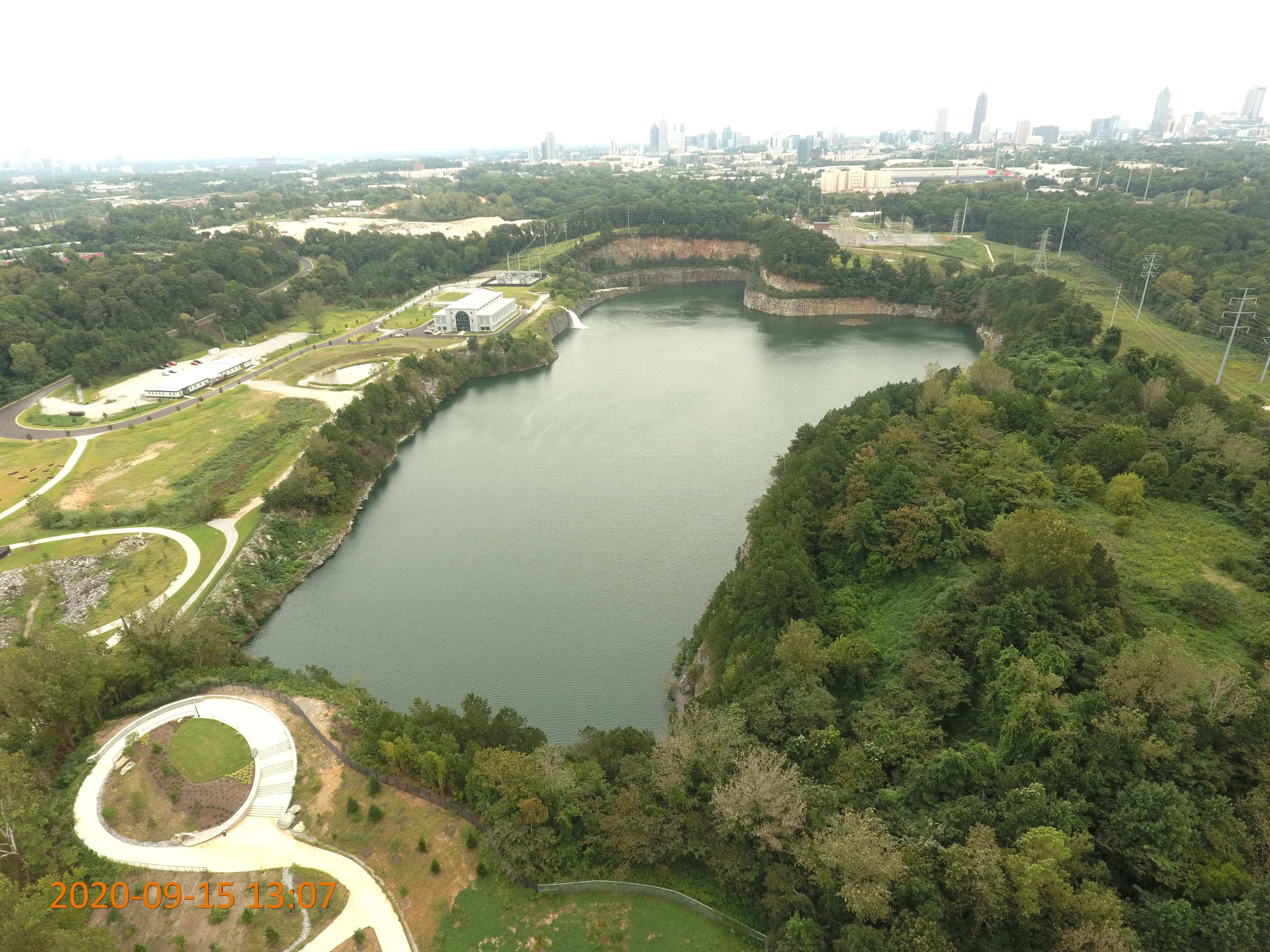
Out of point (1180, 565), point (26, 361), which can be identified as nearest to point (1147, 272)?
point (1180, 565)

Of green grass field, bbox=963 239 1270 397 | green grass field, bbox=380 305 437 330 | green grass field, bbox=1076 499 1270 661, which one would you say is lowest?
green grass field, bbox=380 305 437 330

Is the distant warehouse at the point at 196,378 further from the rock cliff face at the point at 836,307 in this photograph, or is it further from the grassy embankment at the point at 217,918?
the rock cliff face at the point at 836,307

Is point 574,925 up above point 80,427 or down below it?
below

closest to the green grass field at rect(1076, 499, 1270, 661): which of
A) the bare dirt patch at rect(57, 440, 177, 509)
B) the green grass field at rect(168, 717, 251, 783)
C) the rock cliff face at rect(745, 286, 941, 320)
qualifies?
the green grass field at rect(168, 717, 251, 783)

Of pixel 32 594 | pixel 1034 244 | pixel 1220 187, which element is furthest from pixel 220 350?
pixel 1220 187

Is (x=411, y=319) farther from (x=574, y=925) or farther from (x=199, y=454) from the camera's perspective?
(x=574, y=925)

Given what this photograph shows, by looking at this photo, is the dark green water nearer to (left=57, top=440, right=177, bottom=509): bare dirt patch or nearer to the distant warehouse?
(left=57, top=440, right=177, bottom=509): bare dirt patch

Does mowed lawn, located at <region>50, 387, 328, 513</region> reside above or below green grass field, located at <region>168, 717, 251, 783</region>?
above
